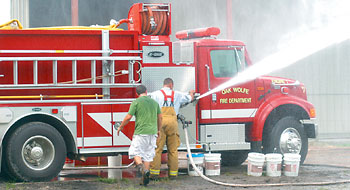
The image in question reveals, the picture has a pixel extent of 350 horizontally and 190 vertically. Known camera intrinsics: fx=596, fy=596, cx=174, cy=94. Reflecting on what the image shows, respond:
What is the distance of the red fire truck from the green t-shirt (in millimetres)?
625

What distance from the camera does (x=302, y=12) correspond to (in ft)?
58.9

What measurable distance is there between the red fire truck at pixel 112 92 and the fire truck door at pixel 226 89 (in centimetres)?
2

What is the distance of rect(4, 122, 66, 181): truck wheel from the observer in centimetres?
930

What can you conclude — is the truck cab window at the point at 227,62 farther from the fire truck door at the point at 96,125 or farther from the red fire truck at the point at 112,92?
the fire truck door at the point at 96,125

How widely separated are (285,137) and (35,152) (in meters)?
4.76

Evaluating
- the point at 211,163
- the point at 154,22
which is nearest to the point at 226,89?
the point at 211,163

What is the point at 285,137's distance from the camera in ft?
37.5

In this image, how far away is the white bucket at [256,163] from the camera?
10.3 meters

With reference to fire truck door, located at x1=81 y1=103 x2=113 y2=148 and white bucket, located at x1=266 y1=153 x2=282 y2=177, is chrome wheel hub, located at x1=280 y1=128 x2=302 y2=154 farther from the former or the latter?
fire truck door, located at x1=81 y1=103 x2=113 y2=148

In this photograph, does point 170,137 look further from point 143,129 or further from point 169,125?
point 143,129

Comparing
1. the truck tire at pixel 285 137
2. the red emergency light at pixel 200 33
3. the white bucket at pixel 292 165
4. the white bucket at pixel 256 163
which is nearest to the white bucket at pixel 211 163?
the white bucket at pixel 256 163

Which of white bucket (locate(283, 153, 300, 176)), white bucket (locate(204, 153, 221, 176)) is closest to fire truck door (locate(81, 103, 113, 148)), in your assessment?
white bucket (locate(204, 153, 221, 176))

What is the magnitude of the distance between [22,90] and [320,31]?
32.8ft

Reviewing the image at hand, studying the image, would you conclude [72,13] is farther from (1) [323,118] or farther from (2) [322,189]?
(2) [322,189]
